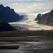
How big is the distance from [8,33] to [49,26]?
3.48ft

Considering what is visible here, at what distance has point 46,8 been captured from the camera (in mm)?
5250

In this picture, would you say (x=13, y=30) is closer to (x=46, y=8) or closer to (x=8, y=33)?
(x=8, y=33)

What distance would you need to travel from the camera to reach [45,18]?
17.4ft

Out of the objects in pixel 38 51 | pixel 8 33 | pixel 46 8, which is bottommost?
pixel 38 51

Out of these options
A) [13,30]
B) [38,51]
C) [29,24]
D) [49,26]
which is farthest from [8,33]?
[38,51]

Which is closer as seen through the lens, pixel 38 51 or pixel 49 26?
pixel 38 51

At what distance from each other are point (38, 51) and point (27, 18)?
202cm

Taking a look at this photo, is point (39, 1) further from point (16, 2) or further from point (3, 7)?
point (3, 7)

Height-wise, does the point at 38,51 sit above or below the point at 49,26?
below

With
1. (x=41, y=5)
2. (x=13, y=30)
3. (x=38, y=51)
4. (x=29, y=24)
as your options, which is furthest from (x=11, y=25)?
(x=38, y=51)

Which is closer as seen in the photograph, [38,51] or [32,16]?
[38,51]

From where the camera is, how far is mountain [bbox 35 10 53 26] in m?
5.27

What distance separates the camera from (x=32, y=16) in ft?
17.3

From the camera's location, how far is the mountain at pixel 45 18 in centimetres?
527
